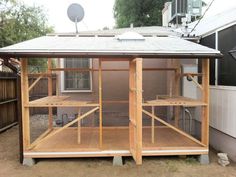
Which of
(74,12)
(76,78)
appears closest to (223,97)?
(76,78)

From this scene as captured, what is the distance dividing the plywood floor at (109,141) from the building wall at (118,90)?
3.52 feet

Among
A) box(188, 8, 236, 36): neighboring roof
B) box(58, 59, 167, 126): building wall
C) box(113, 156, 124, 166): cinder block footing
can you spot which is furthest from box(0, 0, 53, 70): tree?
box(113, 156, 124, 166): cinder block footing

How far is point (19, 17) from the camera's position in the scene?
47.1 ft

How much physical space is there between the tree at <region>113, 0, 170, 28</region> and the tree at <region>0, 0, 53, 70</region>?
1049cm

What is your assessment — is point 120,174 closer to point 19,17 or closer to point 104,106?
point 104,106

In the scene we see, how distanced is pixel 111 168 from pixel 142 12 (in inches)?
869

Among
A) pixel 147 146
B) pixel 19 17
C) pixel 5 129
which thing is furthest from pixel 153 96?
pixel 19 17

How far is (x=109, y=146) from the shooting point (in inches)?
261

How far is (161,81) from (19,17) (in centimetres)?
832

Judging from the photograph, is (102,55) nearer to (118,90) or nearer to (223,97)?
(223,97)

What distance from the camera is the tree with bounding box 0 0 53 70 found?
12.9m

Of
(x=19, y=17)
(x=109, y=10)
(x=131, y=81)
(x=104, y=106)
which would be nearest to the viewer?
(x=131, y=81)

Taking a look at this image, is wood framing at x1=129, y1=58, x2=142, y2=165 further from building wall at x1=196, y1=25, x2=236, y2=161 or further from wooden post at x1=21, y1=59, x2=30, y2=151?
wooden post at x1=21, y1=59, x2=30, y2=151

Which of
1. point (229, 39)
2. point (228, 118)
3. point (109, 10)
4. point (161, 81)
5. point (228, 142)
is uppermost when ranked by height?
point (109, 10)
